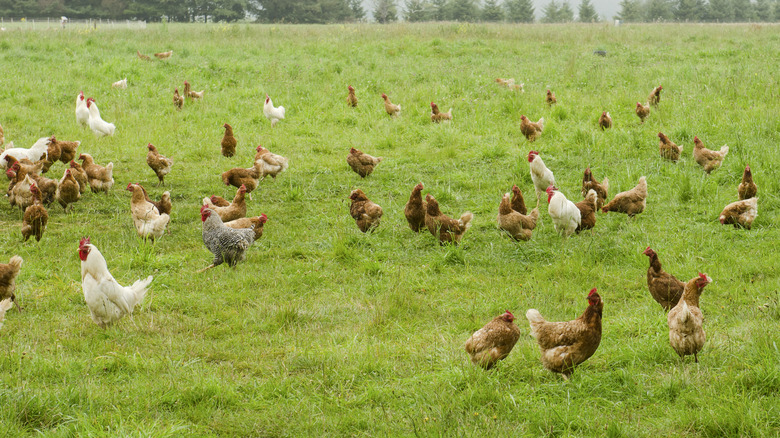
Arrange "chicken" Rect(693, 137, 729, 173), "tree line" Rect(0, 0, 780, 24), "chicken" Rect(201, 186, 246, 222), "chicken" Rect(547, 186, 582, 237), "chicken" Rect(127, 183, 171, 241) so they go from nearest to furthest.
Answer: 1. "chicken" Rect(547, 186, 582, 237)
2. "chicken" Rect(127, 183, 171, 241)
3. "chicken" Rect(201, 186, 246, 222)
4. "chicken" Rect(693, 137, 729, 173)
5. "tree line" Rect(0, 0, 780, 24)

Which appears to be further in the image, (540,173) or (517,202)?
(540,173)

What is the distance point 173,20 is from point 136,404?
53.6 metres

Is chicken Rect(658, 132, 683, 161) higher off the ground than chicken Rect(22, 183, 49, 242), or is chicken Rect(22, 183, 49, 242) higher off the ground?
chicken Rect(658, 132, 683, 161)

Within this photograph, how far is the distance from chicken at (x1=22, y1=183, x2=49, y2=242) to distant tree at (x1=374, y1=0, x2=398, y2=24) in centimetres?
5221

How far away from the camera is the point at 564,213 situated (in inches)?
279

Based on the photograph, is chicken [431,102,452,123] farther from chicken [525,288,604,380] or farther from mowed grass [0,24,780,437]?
chicken [525,288,604,380]

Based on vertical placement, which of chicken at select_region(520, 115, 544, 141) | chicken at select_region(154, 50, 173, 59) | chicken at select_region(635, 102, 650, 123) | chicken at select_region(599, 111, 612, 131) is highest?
chicken at select_region(154, 50, 173, 59)

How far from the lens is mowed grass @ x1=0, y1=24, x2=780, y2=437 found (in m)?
3.82

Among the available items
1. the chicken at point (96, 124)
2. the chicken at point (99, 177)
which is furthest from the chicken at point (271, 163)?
the chicken at point (96, 124)

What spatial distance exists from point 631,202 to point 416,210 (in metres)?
2.71

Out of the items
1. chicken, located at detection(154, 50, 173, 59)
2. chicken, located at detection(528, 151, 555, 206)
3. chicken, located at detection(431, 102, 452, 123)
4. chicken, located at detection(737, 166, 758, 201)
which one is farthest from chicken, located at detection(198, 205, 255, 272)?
chicken, located at detection(154, 50, 173, 59)

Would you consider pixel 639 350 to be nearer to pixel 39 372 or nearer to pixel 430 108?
pixel 39 372

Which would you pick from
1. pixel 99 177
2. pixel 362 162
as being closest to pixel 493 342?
pixel 362 162

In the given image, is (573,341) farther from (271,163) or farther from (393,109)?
(393,109)
